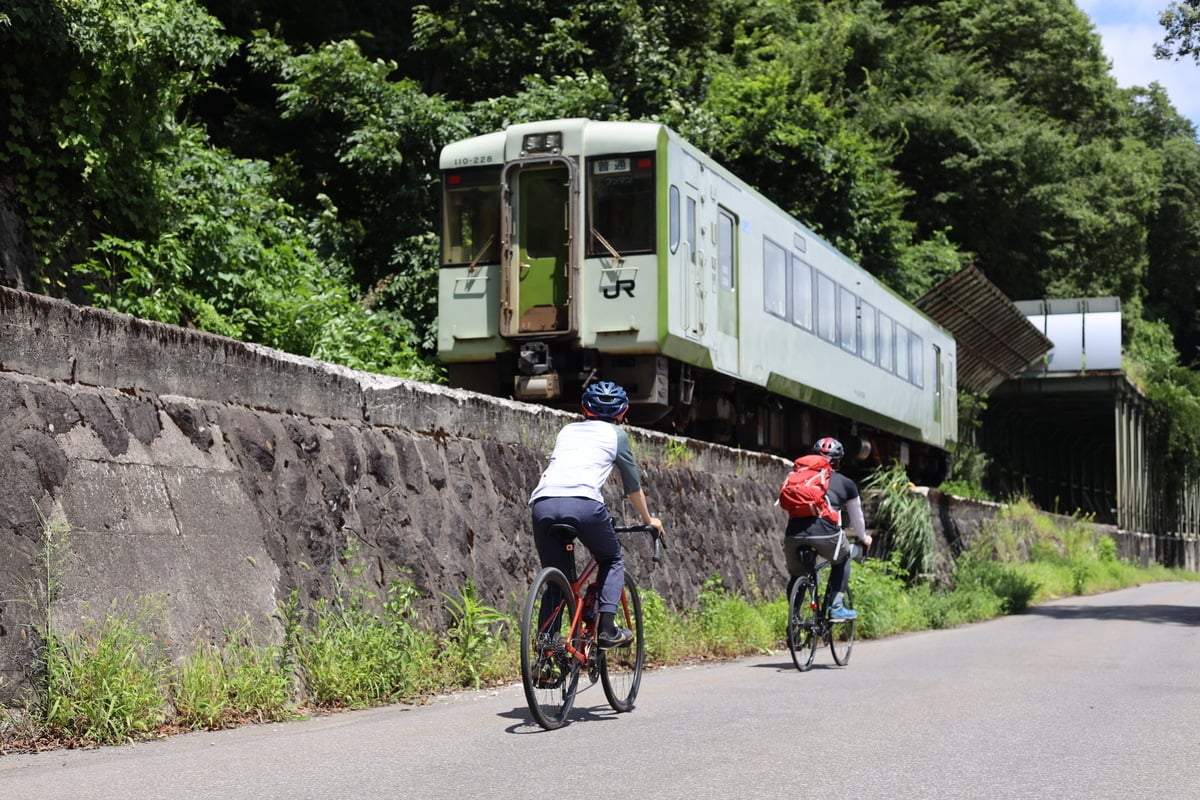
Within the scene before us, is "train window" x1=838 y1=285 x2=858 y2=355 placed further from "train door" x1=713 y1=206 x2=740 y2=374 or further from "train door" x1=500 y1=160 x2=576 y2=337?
"train door" x1=500 y1=160 x2=576 y2=337

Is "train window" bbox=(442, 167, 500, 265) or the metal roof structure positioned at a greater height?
the metal roof structure

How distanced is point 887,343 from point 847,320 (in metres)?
2.82

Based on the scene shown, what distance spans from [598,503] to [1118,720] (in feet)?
9.20

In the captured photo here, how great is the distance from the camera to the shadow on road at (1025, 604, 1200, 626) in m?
18.7

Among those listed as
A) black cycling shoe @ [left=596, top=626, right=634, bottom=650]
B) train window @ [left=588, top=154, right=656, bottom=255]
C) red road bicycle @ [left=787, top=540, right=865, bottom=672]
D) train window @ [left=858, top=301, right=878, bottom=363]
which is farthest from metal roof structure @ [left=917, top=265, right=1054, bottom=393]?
black cycling shoe @ [left=596, top=626, right=634, bottom=650]

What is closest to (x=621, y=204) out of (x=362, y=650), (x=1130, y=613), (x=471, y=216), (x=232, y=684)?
(x=471, y=216)

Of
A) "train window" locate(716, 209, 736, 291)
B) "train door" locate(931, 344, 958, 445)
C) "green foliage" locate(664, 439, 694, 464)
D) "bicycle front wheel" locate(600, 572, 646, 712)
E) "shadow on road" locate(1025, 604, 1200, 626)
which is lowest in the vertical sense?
"shadow on road" locate(1025, 604, 1200, 626)

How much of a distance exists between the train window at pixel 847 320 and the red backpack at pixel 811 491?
10648mm

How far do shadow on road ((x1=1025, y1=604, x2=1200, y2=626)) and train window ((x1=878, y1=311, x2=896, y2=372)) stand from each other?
445 cm

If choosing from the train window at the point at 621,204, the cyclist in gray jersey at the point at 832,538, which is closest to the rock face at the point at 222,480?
the cyclist in gray jersey at the point at 832,538

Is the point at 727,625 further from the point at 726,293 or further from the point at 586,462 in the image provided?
the point at 586,462

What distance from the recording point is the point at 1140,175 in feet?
159

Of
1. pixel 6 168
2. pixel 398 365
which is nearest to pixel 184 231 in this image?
pixel 6 168

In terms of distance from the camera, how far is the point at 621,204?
1544cm
